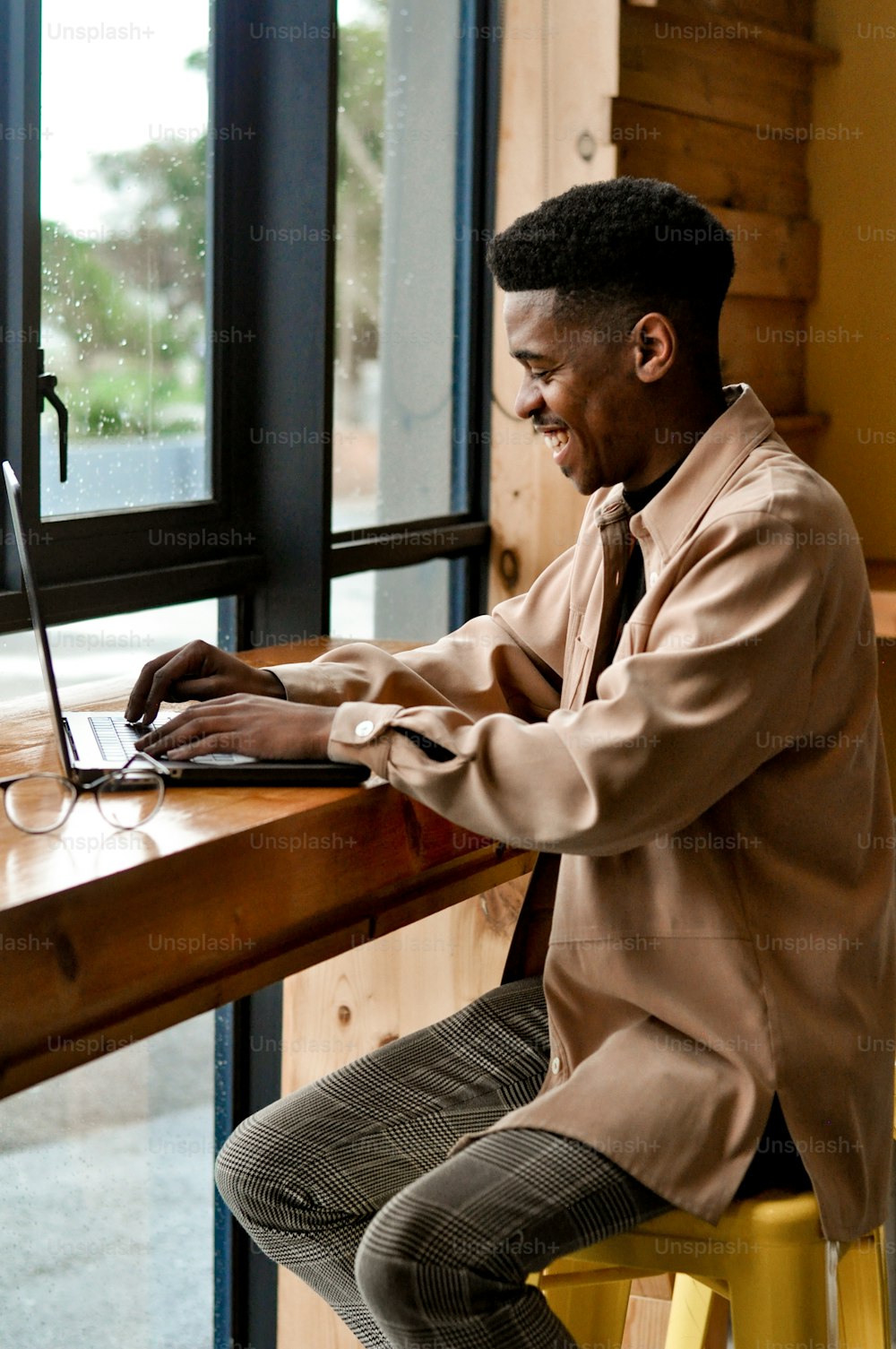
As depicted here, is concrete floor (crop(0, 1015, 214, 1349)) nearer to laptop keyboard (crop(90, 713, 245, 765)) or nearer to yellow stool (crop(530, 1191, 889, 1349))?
laptop keyboard (crop(90, 713, 245, 765))

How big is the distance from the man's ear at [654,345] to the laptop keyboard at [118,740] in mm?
557

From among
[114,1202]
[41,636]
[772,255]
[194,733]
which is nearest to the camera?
[41,636]

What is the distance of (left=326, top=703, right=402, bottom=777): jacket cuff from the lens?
1374mm

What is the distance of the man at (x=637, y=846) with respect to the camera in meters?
1.25

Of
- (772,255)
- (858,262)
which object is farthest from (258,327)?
(858,262)

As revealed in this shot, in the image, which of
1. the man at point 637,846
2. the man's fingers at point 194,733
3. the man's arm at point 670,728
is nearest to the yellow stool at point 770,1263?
the man at point 637,846

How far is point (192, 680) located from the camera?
159 cm

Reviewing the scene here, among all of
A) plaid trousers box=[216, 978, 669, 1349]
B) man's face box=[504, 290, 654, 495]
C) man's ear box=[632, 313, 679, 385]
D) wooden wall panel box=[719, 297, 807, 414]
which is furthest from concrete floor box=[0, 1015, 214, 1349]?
wooden wall panel box=[719, 297, 807, 414]

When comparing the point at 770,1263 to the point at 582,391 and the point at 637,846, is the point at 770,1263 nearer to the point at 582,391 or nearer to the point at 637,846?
the point at 637,846

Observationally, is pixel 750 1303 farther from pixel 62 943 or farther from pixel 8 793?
pixel 8 793

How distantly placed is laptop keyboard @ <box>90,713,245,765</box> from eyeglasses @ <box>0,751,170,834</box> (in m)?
0.03

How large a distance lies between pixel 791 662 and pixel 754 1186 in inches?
Answer: 18.2

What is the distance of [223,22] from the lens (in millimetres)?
2188

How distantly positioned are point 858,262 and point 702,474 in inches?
68.3
